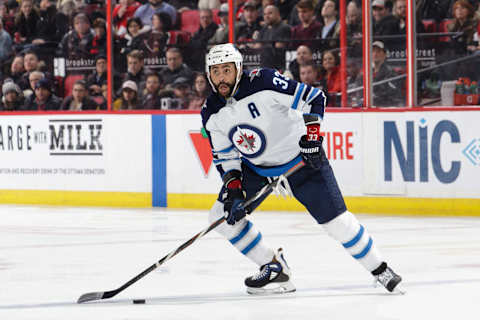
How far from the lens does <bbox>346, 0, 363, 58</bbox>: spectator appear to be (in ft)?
24.7

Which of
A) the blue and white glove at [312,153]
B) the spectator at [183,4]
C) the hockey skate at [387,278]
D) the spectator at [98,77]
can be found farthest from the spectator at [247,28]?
the hockey skate at [387,278]

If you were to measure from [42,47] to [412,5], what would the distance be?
3.58m

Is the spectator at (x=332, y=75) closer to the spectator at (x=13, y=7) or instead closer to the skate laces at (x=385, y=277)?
the spectator at (x=13, y=7)

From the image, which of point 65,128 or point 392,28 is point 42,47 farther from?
point 392,28

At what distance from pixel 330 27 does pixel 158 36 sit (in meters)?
1.76

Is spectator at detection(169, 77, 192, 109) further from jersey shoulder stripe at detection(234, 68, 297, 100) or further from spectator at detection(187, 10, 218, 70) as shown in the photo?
jersey shoulder stripe at detection(234, 68, 297, 100)

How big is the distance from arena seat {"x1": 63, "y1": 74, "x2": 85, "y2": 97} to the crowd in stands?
0.04ft

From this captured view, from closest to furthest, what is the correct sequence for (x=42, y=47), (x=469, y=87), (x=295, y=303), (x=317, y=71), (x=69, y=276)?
(x=295, y=303) < (x=69, y=276) < (x=469, y=87) < (x=317, y=71) < (x=42, y=47)

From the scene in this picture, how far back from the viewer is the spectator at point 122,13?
862 cm

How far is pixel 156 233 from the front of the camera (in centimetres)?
632

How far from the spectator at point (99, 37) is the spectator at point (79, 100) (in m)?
0.31

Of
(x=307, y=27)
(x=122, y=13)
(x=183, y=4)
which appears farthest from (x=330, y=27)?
(x=122, y=13)

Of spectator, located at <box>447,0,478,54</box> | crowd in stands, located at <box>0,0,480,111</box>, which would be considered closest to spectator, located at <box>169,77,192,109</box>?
crowd in stands, located at <box>0,0,480,111</box>

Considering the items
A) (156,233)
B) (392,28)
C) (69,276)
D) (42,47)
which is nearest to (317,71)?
(392,28)
